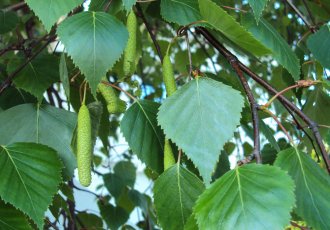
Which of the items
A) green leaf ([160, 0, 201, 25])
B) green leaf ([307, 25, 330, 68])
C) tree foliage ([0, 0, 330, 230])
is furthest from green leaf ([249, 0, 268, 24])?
green leaf ([307, 25, 330, 68])

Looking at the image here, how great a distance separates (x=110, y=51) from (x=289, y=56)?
307 millimetres

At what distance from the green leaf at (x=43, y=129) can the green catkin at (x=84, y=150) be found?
0.11m

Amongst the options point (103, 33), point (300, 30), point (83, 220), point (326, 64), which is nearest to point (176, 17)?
point (103, 33)

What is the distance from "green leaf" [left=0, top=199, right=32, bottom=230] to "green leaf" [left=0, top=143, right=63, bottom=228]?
0.06m

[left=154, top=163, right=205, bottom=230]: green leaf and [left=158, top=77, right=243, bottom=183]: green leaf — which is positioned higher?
[left=158, top=77, right=243, bottom=183]: green leaf

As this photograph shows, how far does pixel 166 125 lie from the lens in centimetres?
62

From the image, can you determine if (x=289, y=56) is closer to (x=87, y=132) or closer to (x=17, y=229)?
(x=87, y=132)

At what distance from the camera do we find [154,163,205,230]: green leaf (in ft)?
2.13

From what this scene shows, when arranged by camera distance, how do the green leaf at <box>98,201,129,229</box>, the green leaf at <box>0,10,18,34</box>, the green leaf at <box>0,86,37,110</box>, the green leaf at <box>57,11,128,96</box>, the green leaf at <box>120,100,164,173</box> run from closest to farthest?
the green leaf at <box>57,11,128,96</box>, the green leaf at <box>120,100,164,173</box>, the green leaf at <box>0,86,37,110</box>, the green leaf at <box>0,10,18,34</box>, the green leaf at <box>98,201,129,229</box>

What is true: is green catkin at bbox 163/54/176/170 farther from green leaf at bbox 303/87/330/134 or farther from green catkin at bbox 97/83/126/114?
green leaf at bbox 303/87/330/134

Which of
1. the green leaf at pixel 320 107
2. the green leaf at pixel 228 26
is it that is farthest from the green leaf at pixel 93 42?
the green leaf at pixel 320 107

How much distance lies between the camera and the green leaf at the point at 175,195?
2.13 ft

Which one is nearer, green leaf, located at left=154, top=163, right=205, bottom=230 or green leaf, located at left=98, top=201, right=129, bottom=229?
green leaf, located at left=154, top=163, right=205, bottom=230

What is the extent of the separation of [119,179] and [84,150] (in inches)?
38.5
